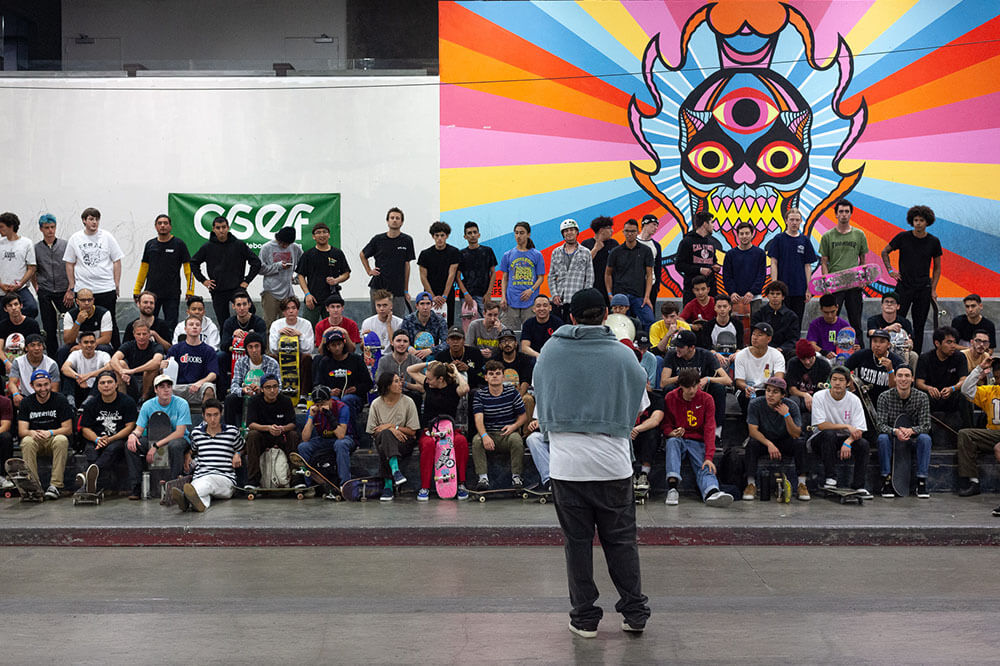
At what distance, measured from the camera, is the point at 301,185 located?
620 inches

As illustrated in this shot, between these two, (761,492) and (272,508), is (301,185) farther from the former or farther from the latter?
(761,492)

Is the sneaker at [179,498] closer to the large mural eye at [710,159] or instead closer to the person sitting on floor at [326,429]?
the person sitting on floor at [326,429]

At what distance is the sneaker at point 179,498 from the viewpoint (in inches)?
381

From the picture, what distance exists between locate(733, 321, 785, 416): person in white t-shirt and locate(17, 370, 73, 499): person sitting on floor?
23.8 feet

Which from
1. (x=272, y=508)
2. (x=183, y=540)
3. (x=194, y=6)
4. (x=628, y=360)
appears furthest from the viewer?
(x=194, y=6)

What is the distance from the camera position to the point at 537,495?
10398mm

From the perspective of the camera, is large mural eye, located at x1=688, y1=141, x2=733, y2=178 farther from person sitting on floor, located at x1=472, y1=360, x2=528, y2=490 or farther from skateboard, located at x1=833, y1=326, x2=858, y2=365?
person sitting on floor, located at x1=472, y1=360, x2=528, y2=490

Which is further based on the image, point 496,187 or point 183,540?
point 496,187

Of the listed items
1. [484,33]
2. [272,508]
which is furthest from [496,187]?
[272,508]

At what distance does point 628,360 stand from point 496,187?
10.1m

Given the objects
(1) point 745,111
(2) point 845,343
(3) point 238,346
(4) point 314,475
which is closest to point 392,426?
(4) point 314,475

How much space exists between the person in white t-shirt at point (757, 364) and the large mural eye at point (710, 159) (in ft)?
16.3

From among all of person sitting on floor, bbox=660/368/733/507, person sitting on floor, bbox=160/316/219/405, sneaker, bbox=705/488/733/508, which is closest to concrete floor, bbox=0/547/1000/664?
sneaker, bbox=705/488/733/508

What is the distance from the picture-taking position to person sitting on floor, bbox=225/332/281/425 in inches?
442
